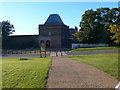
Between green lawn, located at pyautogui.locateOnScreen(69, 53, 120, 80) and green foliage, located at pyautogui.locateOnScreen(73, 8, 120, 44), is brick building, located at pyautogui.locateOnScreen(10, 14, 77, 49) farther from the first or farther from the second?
green lawn, located at pyautogui.locateOnScreen(69, 53, 120, 80)

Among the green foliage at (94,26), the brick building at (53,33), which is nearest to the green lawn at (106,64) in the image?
the green foliage at (94,26)

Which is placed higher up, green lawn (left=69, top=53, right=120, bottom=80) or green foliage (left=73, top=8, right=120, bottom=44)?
green foliage (left=73, top=8, right=120, bottom=44)

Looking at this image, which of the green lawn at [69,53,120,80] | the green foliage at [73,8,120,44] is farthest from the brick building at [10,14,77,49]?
the green lawn at [69,53,120,80]

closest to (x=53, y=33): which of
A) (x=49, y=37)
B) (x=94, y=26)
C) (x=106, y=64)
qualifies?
(x=49, y=37)

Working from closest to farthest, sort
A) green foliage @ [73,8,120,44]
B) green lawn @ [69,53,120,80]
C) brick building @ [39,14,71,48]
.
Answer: green lawn @ [69,53,120,80], green foliage @ [73,8,120,44], brick building @ [39,14,71,48]

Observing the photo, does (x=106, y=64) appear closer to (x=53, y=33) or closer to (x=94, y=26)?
(x=94, y=26)

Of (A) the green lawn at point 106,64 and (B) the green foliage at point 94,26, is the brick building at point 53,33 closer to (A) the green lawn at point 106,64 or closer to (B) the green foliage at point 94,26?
(B) the green foliage at point 94,26

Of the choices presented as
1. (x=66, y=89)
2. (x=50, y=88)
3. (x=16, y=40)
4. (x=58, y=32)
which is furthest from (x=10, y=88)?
(x=16, y=40)

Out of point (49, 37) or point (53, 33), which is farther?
point (49, 37)

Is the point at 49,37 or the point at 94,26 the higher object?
the point at 94,26

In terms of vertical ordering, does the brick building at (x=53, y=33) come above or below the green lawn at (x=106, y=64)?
above

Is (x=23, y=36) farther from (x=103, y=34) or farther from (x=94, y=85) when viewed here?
(x=94, y=85)

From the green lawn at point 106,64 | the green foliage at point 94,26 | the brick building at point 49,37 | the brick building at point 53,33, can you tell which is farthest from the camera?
the brick building at point 49,37

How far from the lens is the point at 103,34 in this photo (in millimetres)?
47875
